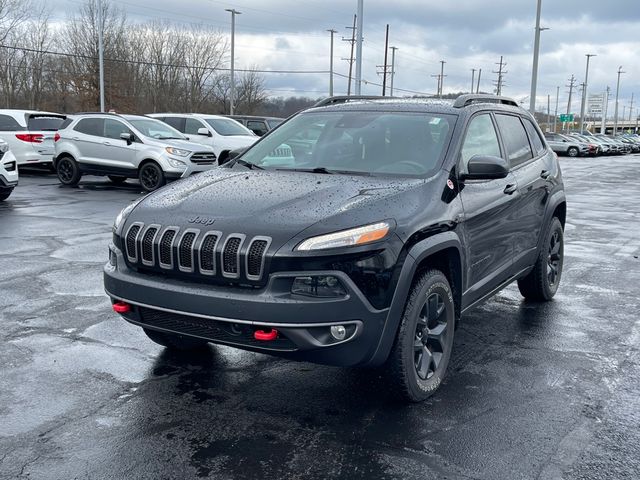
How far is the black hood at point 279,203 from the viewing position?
3533 mm

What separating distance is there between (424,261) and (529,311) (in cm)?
256

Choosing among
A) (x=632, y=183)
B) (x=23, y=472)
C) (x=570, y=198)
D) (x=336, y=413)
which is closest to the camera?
(x=23, y=472)

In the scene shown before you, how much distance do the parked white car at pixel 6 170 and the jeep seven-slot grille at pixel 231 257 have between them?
1034cm

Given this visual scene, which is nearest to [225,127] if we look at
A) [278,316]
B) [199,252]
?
[199,252]

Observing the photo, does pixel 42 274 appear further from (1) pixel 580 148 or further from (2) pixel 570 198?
(1) pixel 580 148

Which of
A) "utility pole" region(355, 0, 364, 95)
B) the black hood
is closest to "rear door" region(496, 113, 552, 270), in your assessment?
the black hood

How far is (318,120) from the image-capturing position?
5234 millimetres

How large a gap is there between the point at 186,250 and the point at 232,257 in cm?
29

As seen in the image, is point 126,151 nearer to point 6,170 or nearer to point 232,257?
point 6,170

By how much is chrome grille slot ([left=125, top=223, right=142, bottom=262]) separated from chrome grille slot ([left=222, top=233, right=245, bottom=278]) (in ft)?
2.09

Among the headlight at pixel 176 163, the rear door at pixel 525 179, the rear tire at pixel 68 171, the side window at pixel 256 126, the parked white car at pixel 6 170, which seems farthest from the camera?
the side window at pixel 256 126

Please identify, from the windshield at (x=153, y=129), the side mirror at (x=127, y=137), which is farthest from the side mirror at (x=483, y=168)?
the windshield at (x=153, y=129)

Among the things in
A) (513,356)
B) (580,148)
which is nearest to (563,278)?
(513,356)

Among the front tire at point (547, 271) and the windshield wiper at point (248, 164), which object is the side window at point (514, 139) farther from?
the windshield wiper at point (248, 164)
